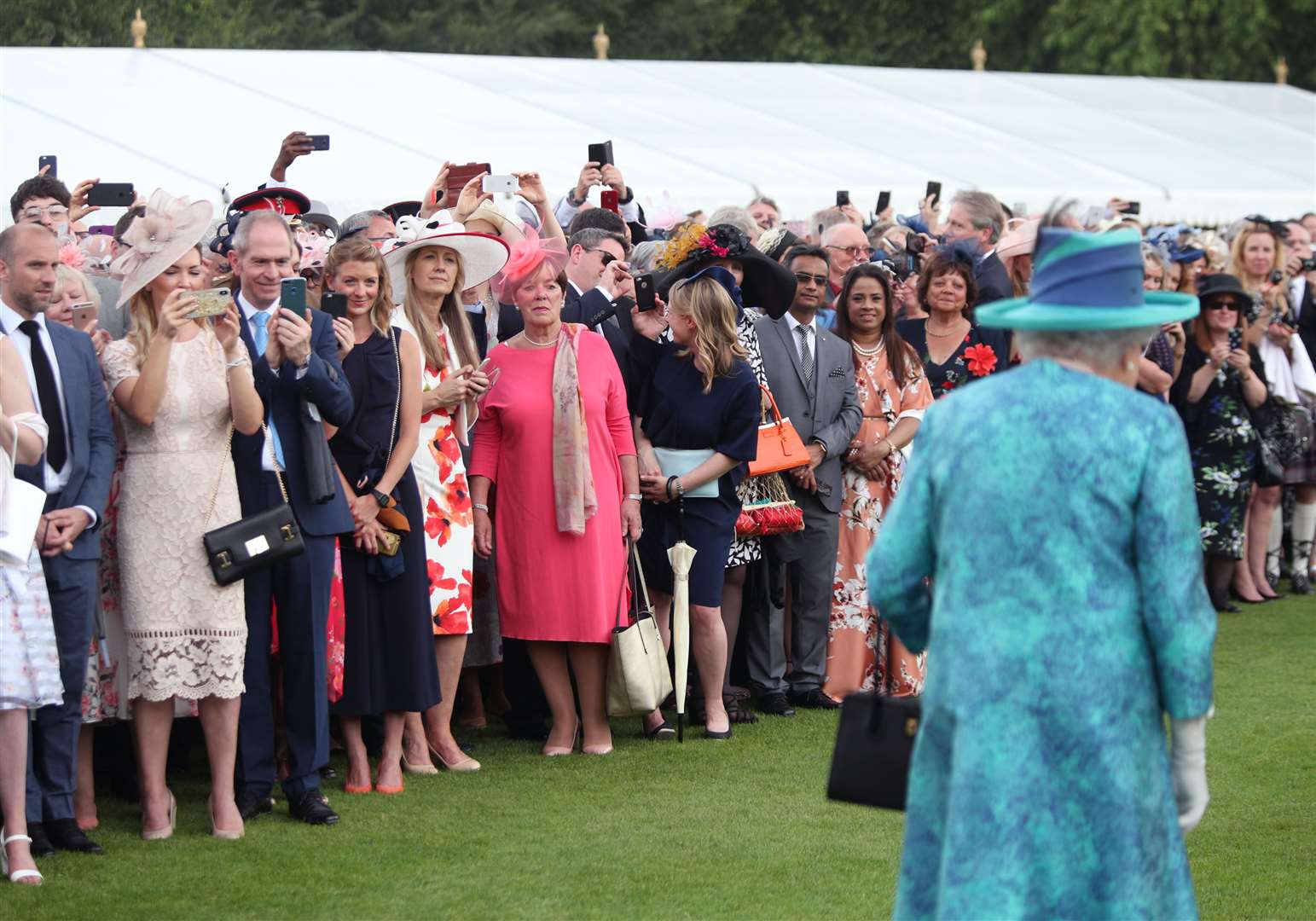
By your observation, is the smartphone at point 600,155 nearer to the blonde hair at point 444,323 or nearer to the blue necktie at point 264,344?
the blonde hair at point 444,323

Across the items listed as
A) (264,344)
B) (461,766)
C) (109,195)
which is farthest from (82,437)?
(109,195)

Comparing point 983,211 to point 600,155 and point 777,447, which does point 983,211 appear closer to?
point 600,155

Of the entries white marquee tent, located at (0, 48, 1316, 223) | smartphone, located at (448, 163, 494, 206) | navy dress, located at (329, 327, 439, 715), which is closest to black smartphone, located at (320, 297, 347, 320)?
navy dress, located at (329, 327, 439, 715)

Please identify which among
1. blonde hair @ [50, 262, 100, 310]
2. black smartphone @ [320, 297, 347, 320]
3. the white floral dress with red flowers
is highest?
blonde hair @ [50, 262, 100, 310]

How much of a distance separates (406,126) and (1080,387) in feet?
39.3

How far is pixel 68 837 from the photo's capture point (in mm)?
6809

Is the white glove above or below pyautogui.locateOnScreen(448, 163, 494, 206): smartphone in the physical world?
below

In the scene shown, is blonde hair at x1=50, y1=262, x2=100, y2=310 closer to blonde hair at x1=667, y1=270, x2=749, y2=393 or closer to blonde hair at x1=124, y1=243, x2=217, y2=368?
blonde hair at x1=124, y1=243, x2=217, y2=368

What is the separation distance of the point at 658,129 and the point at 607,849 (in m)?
11.5

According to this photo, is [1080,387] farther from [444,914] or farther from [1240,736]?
[1240,736]

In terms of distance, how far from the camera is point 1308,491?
13102 mm

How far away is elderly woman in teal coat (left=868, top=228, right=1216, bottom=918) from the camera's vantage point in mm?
3885

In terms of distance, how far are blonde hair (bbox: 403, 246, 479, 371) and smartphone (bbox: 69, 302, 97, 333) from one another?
49.2 inches

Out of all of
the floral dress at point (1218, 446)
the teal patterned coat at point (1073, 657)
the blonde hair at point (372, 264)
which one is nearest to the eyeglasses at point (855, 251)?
the floral dress at point (1218, 446)
